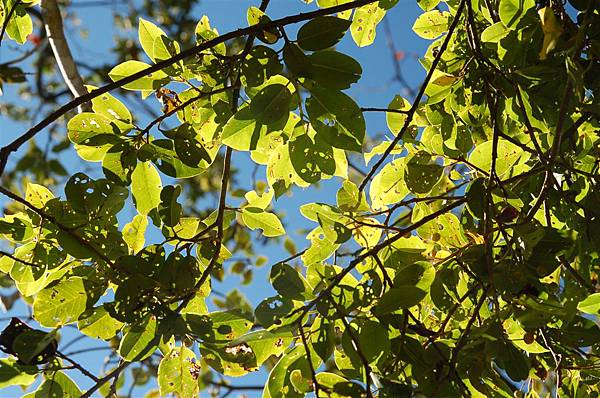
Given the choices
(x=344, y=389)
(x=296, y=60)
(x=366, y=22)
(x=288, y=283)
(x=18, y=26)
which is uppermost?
(x=18, y=26)

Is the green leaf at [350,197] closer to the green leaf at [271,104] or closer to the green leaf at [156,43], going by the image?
the green leaf at [271,104]

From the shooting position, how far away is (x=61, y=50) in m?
1.70

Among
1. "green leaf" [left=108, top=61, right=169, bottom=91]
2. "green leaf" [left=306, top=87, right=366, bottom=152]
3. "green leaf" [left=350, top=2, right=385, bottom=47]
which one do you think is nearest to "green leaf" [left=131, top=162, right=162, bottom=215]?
"green leaf" [left=108, top=61, right=169, bottom=91]

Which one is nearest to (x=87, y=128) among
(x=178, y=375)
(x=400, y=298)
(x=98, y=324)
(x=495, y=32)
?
(x=98, y=324)

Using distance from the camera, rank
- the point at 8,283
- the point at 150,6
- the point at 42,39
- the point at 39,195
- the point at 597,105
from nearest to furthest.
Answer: the point at 597,105 < the point at 39,195 < the point at 8,283 < the point at 42,39 < the point at 150,6

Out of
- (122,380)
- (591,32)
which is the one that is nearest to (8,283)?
(122,380)

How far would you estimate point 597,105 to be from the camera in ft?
2.97

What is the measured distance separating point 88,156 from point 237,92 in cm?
24

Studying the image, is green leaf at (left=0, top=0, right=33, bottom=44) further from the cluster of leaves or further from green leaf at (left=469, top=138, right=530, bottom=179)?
green leaf at (left=469, top=138, right=530, bottom=179)

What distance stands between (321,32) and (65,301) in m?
0.50

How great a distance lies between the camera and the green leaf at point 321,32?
34.3 inches

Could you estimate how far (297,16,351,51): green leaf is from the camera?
0.87 metres

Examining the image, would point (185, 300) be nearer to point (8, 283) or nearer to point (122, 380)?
point (8, 283)

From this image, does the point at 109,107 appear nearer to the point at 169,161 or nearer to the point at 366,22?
the point at 169,161
